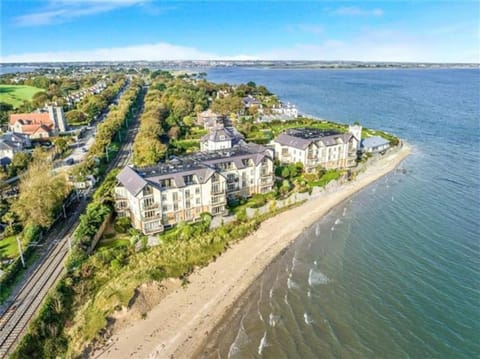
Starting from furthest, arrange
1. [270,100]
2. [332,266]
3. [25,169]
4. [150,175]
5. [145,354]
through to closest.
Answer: [270,100], [25,169], [150,175], [332,266], [145,354]


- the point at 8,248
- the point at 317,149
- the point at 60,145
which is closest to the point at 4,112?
the point at 60,145

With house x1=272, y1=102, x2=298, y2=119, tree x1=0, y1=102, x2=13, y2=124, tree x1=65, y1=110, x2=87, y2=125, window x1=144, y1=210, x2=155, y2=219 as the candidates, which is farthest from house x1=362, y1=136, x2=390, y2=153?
tree x1=0, y1=102, x2=13, y2=124

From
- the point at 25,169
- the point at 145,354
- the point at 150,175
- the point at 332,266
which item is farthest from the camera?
the point at 25,169

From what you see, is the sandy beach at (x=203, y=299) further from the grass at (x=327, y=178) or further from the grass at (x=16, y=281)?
the grass at (x=16, y=281)

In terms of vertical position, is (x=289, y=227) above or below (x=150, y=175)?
below

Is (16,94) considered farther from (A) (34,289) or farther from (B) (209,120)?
(A) (34,289)

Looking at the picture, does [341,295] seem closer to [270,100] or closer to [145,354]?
[145,354]

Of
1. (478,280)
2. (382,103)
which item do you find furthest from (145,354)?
(382,103)
